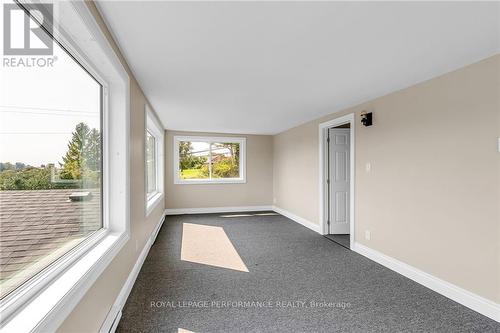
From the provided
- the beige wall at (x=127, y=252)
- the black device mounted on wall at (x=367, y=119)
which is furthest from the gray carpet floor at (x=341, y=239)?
the beige wall at (x=127, y=252)

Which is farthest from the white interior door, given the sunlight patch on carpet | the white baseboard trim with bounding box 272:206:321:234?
the sunlight patch on carpet

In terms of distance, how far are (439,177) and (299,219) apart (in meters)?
3.30

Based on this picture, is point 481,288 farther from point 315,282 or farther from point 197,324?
point 197,324

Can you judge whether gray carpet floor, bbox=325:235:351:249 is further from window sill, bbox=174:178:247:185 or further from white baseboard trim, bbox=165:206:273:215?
window sill, bbox=174:178:247:185

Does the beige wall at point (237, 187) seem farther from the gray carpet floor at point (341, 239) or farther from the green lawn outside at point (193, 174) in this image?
the gray carpet floor at point (341, 239)

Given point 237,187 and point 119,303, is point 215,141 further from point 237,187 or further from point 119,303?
point 119,303

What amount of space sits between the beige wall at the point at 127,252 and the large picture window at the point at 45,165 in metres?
0.30


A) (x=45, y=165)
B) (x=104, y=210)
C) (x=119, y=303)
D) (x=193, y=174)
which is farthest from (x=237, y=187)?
(x=45, y=165)

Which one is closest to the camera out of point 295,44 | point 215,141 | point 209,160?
point 295,44

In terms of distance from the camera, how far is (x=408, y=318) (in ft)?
7.06

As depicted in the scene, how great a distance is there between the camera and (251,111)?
170 inches

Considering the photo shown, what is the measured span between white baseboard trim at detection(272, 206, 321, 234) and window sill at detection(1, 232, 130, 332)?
151 inches

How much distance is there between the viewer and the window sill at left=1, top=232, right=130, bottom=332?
1.02 m

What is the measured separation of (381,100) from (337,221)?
7.80 ft
